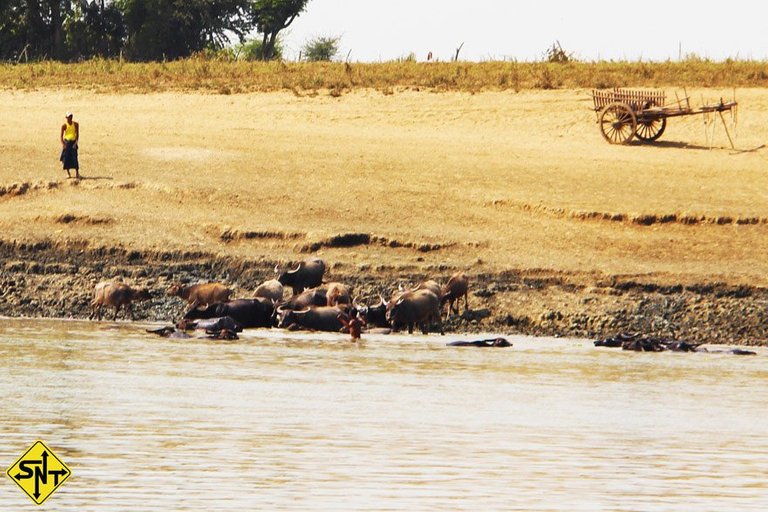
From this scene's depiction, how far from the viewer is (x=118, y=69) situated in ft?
169

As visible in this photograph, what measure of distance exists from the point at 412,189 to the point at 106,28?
44.1m

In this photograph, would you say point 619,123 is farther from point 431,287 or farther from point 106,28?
point 106,28

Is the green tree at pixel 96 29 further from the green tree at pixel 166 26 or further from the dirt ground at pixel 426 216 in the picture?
the dirt ground at pixel 426 216

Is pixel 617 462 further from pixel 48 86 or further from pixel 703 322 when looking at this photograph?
pixel 48 86

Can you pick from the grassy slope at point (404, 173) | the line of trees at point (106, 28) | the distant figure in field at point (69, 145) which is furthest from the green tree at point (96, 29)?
the distant figure in field at point (69, 145)

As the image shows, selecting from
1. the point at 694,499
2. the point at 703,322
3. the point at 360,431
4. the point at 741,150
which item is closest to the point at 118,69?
the point at 741,150

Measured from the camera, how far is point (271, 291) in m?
23.4

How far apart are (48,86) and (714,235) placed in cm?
2697

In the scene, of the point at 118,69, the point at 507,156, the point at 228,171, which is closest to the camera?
the point at 228,171

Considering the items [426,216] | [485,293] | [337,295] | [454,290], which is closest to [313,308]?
[337,295]

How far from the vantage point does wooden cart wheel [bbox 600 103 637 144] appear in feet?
121

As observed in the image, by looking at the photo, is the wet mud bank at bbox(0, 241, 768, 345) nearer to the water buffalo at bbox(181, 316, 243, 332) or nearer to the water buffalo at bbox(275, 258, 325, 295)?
the water buffalo at bbox(275, 258, 325, 295)

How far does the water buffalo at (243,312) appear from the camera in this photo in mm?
22372

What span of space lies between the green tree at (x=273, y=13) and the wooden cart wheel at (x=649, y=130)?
4476cm
